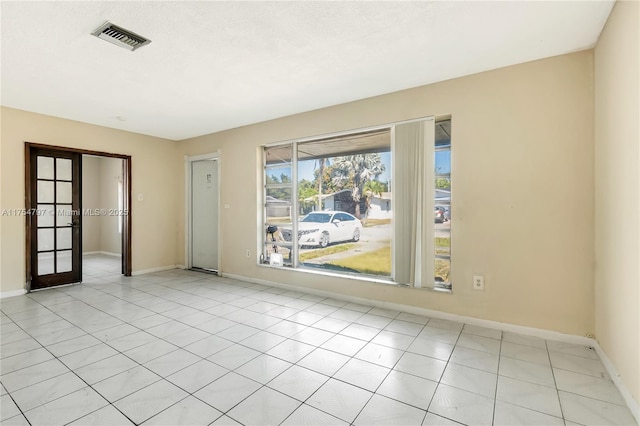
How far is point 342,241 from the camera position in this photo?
4395 millimetres

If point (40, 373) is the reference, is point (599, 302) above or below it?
above

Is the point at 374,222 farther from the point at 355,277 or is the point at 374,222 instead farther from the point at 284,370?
the point at 284,370

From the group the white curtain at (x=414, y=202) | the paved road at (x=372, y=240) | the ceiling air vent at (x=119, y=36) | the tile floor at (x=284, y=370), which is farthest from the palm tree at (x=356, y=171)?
the ceiling air vent at (x=119, y=36)

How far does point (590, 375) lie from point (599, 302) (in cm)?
65

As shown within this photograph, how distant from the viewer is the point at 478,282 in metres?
3.14

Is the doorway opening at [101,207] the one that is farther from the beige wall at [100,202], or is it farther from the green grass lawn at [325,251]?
the green grass lawn at [325,251]

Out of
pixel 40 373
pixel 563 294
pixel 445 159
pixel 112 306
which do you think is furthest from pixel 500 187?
pixel 112 306

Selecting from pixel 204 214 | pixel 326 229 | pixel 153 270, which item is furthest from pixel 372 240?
pixel 153 270

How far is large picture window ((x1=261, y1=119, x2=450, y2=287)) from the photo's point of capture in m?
3.53

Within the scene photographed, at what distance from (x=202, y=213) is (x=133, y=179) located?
139 cm

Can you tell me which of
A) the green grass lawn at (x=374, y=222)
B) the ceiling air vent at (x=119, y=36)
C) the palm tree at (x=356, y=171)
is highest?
the ceiling air vent at (x=119, y=36)

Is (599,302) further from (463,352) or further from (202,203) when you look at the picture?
(202,203)

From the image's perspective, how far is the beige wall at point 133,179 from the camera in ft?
13.8

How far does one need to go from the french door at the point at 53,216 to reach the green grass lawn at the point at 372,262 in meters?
4.57
